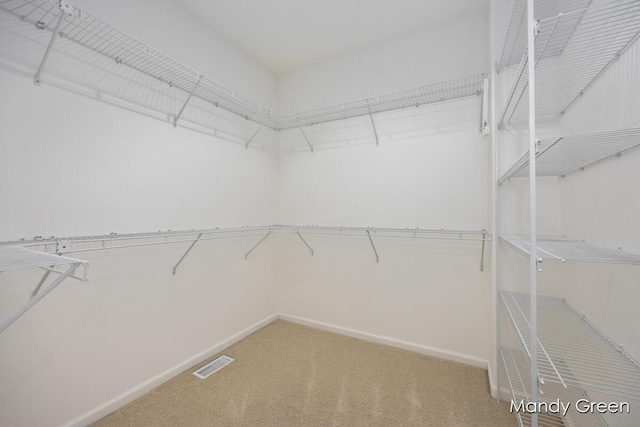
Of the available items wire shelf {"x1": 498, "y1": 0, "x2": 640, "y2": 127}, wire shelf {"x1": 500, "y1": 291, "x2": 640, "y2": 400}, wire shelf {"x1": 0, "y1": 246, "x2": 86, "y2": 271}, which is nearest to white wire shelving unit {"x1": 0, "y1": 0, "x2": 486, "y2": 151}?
wire shelf {"x1": 498, "y1": 0, "x2": 640, "y2": 127}

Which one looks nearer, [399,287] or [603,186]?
[603,186]

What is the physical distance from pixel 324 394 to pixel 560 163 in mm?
1891

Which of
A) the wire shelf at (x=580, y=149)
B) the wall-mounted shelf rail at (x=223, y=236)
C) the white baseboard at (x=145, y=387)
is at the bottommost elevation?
the white baseboard at (x=145, y=387)

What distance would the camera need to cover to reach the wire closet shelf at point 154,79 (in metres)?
1.26

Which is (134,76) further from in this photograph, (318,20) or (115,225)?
(318,20)

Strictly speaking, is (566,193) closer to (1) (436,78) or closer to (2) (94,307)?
(1) (436,78)

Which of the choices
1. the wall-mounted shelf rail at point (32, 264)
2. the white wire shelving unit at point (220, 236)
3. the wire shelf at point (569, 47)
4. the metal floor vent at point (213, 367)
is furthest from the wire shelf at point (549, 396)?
the metal floor vent at point (213, 367)

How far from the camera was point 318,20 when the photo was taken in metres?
2.07

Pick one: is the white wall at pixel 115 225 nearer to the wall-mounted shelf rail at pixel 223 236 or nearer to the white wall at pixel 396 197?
the wall-mounted shelf rail at pixel 223 236

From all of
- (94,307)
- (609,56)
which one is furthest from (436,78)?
(94,307)

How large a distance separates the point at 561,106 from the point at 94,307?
9.62 ft

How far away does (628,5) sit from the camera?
0.92 meters

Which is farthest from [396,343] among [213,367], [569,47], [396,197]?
[569,47]

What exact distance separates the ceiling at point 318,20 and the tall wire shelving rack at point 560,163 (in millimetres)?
723
